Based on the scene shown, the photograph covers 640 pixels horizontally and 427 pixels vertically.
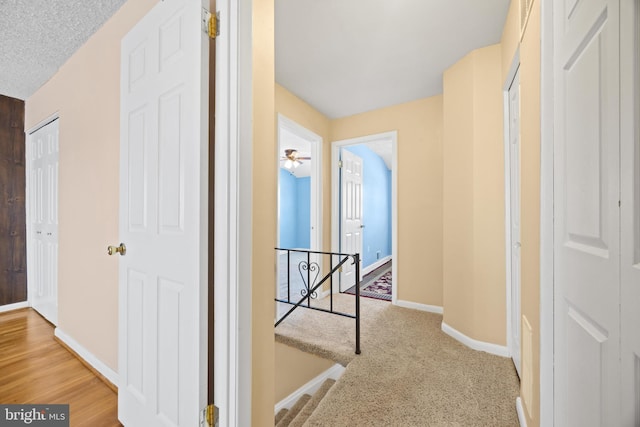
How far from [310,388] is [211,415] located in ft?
5.67

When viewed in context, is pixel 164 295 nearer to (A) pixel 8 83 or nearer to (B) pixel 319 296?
(B) pixel 319 296

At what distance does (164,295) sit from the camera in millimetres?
1120

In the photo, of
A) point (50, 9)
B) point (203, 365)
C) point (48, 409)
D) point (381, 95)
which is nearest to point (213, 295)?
point (203, 365)

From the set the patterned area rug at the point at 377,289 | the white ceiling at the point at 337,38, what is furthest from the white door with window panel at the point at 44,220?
the patterned area rug at the point at 377,289

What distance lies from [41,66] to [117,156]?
1.76 m

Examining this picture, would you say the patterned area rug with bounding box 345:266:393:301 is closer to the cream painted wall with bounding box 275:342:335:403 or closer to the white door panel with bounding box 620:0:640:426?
the cream painted wall with bounding box 275:342:335:403

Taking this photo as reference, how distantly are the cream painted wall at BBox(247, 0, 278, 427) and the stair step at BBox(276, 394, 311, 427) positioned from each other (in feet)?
3.96

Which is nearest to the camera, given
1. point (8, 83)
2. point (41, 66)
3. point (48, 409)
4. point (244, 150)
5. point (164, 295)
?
point (244, 150)

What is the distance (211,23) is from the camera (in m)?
1.01

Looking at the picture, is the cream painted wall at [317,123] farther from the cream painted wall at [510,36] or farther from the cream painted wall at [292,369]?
the cream painted wall at [510,36]

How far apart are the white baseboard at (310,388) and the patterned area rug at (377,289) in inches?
46.0

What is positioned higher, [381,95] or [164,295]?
[381,95]

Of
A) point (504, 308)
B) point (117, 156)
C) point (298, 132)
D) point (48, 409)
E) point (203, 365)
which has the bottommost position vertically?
point (48, 409)

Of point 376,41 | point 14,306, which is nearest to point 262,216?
point 376,41
